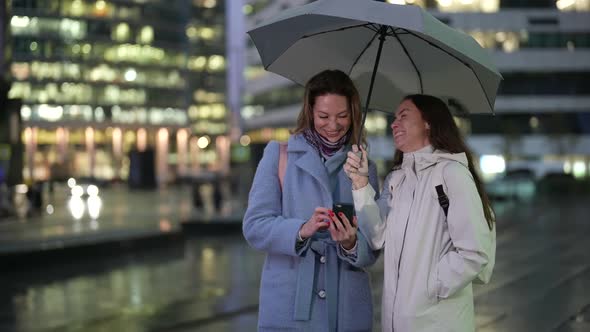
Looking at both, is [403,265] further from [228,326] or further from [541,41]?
[541,41]

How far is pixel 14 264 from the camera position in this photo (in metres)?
17.5

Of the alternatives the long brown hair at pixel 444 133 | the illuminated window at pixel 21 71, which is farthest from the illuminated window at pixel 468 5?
the long brown hair at pixel 444 133

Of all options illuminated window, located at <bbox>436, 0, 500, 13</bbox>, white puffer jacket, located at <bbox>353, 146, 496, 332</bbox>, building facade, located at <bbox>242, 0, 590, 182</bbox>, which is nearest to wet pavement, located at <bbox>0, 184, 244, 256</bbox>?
white puffer jacket, located at <bbox>353, 146, 496, 332</bbox>

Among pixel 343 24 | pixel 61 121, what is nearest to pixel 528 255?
pixel 343 24

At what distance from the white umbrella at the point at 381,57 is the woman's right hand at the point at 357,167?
2.30 feet

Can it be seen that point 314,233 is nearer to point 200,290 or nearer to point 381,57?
point 381,57

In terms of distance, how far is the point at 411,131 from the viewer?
439 cm

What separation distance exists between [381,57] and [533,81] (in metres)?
86.2

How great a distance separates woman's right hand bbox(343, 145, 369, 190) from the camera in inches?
163

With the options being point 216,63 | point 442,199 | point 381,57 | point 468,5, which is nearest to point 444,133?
point 442,199

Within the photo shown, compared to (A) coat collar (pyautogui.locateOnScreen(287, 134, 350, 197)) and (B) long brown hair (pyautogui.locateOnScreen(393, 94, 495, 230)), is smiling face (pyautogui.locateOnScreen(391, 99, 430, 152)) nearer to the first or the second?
(B) long brown hair (pyautogui.locateOnScreen(393, 94, 495, 230))

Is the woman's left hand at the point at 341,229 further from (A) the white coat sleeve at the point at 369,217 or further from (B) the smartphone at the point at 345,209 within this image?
(A) the white coat sleeve at the point at 369,217

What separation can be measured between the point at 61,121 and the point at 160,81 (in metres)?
18.6

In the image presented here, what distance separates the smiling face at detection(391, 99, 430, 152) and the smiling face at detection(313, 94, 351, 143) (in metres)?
0.25
